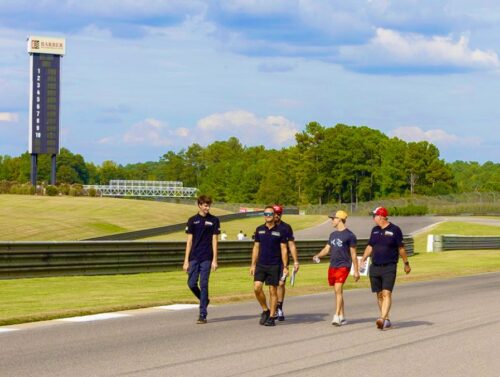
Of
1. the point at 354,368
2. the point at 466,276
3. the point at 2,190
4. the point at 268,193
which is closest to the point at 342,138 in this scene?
the point at 268,193

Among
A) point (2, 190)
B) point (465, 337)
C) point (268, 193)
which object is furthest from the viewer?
point (268, 193)

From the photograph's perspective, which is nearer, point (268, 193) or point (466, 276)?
point (466, 276)

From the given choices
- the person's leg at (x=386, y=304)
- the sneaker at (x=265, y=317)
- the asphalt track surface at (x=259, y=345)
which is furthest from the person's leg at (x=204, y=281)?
the person's leg at (x=386, y=304)

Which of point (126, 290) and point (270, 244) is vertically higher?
point (270, 244)

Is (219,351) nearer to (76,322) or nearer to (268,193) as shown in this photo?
(76,322)

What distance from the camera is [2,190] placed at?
3733 inches

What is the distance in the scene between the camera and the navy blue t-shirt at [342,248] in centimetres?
1380

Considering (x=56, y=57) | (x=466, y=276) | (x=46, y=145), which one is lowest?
(x=466, y=276)

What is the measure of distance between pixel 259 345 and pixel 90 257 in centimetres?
1352

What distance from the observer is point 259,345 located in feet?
38.2

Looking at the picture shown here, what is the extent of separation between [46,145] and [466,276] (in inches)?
3051

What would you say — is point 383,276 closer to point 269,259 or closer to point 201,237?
point 269,259

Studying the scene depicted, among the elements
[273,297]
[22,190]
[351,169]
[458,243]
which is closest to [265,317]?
[273,297]

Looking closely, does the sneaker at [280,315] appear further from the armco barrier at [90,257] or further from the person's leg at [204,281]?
the armco barrier at [90,257]
